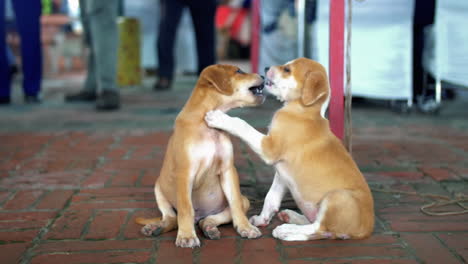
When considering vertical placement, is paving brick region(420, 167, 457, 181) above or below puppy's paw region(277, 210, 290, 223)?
below

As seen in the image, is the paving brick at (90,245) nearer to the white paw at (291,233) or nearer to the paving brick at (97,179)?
the white paw at (291,233)

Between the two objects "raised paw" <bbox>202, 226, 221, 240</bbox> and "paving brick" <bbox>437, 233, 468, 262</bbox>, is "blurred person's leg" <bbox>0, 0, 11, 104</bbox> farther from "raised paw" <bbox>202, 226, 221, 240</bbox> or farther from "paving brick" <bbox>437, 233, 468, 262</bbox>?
"paving brick" <bbox>437, 233, 468, 262</bbox>

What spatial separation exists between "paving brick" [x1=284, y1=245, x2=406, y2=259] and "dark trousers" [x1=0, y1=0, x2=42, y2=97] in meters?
5.72

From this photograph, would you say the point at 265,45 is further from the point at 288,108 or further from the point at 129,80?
the point at 288,108

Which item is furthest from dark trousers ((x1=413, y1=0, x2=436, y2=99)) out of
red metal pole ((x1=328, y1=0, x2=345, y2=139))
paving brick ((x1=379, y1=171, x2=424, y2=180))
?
red metal pole ((x1=328, y1=0, x2=345, y2=139))

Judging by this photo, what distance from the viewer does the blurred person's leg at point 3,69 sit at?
23.3 feet

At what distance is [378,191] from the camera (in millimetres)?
3441

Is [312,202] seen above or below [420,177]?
above

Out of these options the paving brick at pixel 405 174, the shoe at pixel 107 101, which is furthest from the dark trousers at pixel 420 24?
the shoe at pixel 107 101

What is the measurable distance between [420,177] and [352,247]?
146 cm

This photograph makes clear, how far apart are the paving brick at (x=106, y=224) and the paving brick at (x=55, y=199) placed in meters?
0.33

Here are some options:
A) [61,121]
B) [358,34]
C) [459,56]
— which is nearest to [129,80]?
[61,121]

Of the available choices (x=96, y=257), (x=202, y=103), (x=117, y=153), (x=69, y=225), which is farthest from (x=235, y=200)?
(x=117, y=153)

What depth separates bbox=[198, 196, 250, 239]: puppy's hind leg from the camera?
8.76 ft
